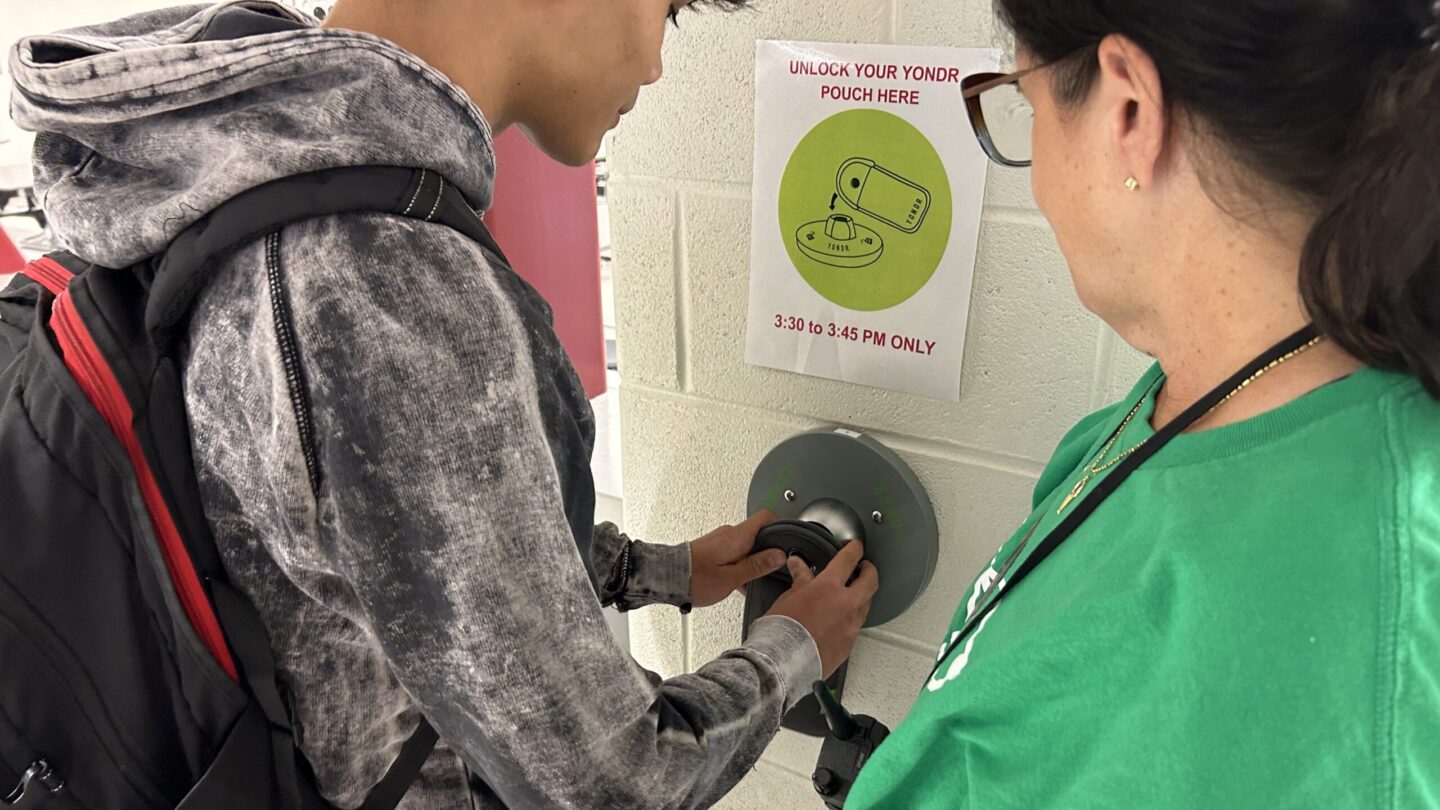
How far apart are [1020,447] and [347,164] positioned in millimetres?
681

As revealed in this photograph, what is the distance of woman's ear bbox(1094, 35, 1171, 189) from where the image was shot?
18.6 inches

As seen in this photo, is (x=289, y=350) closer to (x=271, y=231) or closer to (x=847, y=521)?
(x=271, y=231)

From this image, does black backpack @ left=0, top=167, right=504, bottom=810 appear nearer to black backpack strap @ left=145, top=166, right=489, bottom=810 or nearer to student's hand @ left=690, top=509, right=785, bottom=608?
black backpack strap @ left=145, top=166, right=489, bottom=810

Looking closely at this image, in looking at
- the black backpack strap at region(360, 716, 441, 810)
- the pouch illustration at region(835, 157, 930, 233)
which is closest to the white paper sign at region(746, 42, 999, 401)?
the pouch illustration at region(835, 157, 930, 233)

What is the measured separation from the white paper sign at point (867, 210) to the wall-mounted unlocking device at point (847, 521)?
9cm

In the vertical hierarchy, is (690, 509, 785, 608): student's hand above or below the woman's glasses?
below

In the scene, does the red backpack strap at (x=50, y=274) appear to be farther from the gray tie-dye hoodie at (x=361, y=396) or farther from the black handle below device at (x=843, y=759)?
the black handle below device at (x=843, y=759)

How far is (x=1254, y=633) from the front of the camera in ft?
1.33

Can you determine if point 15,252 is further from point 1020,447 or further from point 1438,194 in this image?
point 1438,194

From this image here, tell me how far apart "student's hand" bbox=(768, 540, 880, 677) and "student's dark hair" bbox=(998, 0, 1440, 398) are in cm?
55

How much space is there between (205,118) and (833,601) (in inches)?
26.9

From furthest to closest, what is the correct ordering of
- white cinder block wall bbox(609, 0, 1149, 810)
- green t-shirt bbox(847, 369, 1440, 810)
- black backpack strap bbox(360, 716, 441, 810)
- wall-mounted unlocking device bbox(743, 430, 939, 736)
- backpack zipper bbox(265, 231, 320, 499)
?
wall-mounted unlocking device bbox(743, 430, 939, 736) → white cinder block wall bbox(609, 0, 1149, 810) → black backpack strap bbox(360, 716, 441, 810) → backpack zipper bbox(265, 231, 320, 499) → green t-shirt bbox(847, 369, 1440, 810)

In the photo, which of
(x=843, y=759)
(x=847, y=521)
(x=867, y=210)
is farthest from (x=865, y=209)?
(x=843, y=759)

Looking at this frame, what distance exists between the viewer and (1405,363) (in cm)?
42
